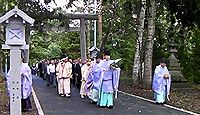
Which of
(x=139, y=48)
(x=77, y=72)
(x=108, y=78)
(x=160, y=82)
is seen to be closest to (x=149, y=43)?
(x=139, y=48)

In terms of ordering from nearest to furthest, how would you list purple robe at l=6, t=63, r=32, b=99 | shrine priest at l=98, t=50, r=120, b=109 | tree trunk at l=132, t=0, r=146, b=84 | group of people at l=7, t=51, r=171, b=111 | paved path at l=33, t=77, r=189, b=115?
1. paved path at l=33, t=77, r=189, b=115
2. purple robe at l=6, t=63, r=32, b=99
3. group of people at l=7, t=51, r=171, b=111
4. shrine priest at l=98, t=50, r=120, b=109
5. tree trunk at l=132, t=0, r=146, b=84

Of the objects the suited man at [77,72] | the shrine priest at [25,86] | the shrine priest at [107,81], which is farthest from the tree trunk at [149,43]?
the shrine priest at [25,86]

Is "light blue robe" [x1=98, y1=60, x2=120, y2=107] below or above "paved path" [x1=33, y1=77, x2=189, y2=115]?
above

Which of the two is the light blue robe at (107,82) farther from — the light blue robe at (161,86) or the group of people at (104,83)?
the light blue robe at (161,86)

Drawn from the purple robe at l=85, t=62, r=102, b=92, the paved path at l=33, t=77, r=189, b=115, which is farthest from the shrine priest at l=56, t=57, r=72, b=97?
the paved path at l=33, t=77, r=189, b=115

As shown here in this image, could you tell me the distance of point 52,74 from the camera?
2945 cm

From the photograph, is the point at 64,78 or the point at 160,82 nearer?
the point at 160,82

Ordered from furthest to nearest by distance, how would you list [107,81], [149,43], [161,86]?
[149,43], [161,86], [107,81]

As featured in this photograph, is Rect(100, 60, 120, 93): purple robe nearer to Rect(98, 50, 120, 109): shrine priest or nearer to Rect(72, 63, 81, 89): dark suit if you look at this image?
Rect(98, 50, 120, 109): shrine priest

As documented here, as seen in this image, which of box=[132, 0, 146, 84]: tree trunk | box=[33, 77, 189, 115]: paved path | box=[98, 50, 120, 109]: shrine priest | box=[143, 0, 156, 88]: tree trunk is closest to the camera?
box=[33, 77, 189, 115]: paved path

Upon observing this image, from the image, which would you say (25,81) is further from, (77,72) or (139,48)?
(139,48)

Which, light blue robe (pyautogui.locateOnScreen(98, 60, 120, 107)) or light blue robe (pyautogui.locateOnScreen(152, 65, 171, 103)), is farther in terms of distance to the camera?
light blue robe (pyautogui.locateOnScreen(152, 65, 171, 103))

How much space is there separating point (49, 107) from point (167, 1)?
11325mm

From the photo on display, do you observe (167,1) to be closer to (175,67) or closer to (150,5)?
(150,5)
